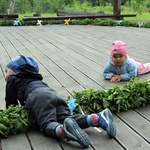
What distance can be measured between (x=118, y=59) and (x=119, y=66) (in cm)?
12

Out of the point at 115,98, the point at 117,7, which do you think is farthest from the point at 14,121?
the point at 117,7

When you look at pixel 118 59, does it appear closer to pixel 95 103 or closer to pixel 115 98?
pixel 115 98

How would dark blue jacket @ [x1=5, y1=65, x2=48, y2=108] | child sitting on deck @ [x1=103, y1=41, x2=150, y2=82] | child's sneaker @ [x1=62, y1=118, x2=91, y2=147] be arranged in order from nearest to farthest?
1. child's sneaker @ [x1=62, y1=118, x2=91, y2=147]
2. dark blue jacket @ [x1=5, y1=65, x2=48, y2=108]
3. child sitting on deck @ [x1=103, y1=41, x2=150, y2=82]

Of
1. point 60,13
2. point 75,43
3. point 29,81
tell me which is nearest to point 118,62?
point 29,81

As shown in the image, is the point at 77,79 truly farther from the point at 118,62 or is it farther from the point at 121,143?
the point at 121,143

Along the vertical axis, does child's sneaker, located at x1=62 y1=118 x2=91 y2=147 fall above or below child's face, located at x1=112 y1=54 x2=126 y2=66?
below

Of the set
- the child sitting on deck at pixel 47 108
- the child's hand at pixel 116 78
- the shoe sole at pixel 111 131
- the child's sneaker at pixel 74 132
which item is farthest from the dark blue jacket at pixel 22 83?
the child's hand at pixel 116 78

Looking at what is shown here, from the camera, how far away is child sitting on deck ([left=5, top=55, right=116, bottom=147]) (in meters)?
2.71

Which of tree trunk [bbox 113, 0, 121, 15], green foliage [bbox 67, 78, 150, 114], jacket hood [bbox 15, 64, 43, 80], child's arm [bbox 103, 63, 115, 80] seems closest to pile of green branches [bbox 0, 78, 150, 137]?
green foliage [bbox 67, 78, 150, 114]

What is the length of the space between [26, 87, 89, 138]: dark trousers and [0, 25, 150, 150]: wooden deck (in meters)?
0.11

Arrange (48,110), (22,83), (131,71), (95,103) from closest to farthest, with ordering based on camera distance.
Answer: (48,110), (22,83), (95,103), (131,71)

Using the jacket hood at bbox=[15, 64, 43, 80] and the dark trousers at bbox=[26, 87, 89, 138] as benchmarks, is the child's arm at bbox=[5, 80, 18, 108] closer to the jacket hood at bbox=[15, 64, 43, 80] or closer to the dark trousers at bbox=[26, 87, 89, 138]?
the jacket hood at bbox=[15, 64, 43, 80]

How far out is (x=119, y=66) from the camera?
179 inches

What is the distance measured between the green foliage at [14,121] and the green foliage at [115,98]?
0.51 meters
